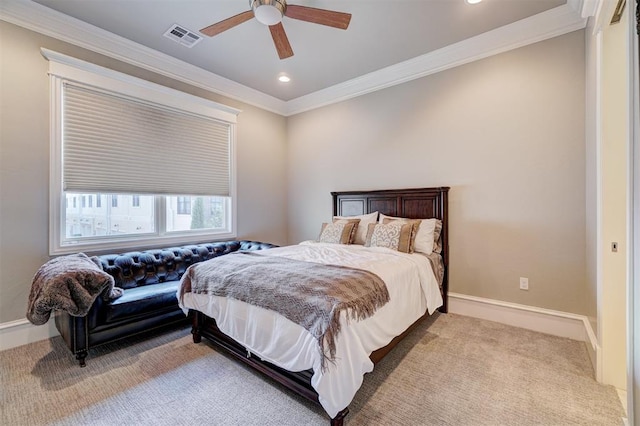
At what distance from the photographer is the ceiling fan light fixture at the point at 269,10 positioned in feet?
6.88

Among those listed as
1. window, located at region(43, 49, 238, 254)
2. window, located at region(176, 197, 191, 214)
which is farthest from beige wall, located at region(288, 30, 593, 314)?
window, located at region(176, 197, 191, 214)

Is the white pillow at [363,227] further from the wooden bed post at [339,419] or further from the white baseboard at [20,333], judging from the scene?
the white baseboard at [20,333]

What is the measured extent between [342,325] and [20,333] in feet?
10.3

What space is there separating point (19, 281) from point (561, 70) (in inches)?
219

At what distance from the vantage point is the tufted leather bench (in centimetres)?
224

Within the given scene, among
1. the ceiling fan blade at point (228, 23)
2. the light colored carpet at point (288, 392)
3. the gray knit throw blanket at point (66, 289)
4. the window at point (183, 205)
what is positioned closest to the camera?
the light colored carpet at point (288, 392)

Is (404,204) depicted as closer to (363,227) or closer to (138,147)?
(363,227)

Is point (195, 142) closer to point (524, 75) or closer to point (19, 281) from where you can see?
point (19, 281)

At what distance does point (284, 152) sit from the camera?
513 centimetres

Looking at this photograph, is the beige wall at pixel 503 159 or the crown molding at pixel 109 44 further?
the beige wall at pixel 503 159

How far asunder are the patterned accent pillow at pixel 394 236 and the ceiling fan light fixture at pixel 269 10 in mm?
2275

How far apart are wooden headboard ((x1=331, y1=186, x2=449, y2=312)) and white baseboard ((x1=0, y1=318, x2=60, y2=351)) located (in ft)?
11.7

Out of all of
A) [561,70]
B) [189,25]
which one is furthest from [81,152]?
[561,70]

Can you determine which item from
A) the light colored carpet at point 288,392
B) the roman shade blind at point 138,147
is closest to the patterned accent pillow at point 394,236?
the light colored carpet at point 288,392
